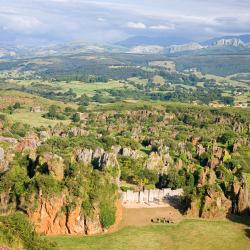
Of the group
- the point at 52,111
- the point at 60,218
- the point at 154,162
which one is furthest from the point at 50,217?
the point at 52,111

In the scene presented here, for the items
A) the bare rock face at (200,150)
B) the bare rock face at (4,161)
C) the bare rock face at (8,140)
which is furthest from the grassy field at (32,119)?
the bare rock face at (4,161)

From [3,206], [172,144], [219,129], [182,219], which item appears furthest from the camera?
[219,129]

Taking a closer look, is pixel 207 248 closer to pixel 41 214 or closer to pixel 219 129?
pixel 41 214

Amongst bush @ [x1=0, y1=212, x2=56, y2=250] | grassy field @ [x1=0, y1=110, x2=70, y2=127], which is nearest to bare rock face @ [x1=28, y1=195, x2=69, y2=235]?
bush @ [x1=0, y1=212, x2=56, y2=250]

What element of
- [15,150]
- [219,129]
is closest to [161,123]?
[219,129]

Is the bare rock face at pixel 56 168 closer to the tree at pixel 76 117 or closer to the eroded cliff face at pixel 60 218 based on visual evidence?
the eroded cliff face at pixel 60 218

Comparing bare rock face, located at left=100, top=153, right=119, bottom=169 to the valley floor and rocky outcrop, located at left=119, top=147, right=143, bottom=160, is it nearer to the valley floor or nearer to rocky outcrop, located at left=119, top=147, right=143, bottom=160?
the valley floor
